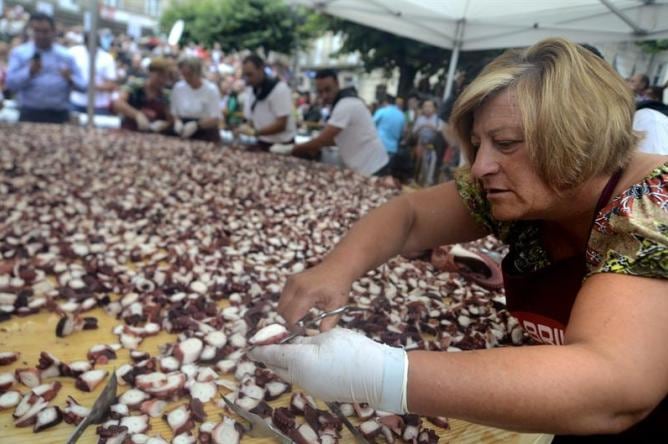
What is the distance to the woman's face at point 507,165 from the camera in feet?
2.68

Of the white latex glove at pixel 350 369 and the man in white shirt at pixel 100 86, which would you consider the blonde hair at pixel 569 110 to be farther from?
the man in white shirt at pixel 100 86

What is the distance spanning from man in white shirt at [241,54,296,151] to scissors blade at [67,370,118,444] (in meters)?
3.28

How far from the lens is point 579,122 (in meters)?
0.77

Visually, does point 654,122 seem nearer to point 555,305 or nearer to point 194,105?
point 555,305

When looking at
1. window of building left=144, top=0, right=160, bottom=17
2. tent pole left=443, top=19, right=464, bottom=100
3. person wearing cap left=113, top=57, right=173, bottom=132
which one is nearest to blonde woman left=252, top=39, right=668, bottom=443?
tent pole left=443, top=19, right=464, bottom=100

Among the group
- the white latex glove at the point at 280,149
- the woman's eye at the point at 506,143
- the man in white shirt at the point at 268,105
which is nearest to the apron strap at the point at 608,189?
the woman's eye at the point at 506,143

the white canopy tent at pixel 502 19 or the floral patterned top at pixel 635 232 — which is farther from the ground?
the white canopy tent at pixel 502 19

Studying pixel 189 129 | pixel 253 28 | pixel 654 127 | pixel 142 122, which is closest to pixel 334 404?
pixel 654 127

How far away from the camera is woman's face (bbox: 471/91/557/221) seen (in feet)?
2.68

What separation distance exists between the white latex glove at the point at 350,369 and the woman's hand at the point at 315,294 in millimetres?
237

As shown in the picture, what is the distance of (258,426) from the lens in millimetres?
897

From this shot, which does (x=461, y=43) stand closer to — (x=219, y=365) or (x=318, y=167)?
(x=318, y=167)

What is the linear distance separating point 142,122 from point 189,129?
1.64ft

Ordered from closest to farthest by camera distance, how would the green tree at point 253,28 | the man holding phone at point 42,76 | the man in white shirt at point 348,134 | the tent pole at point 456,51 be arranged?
the tent pole at point 456,51 < the man in white shirt at point 348,134 < the man holding phone at point 42,76 < the green tree at point 253,28
